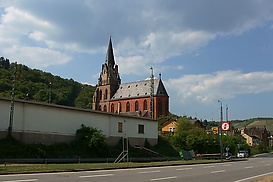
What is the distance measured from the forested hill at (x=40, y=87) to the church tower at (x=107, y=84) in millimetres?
7718

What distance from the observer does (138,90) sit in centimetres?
13400

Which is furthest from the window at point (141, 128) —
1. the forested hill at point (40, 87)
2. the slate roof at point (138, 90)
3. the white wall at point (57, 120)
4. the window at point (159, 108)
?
the slate roof at point (138, 90)

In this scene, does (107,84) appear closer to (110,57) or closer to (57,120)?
(110,57)

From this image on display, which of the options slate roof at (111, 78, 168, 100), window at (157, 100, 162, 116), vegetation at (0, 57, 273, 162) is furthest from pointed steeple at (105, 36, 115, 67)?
window at (157, 100, 162, 116)

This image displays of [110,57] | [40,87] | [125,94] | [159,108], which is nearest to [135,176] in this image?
[40,87]

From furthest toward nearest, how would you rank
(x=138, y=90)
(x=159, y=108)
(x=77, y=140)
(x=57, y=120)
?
1. (x=138, y=90)
2. (x=159, y=108)
3. (x=77, y=140)
4. (x=57, y=120)

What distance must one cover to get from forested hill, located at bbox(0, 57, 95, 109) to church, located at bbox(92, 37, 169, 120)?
10391 millimetres

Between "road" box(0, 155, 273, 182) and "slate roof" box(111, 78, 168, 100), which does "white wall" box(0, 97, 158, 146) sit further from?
A: "slate roof" box(111, 78, 168, 100)

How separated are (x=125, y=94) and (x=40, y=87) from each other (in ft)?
156

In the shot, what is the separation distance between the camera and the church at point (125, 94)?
124m

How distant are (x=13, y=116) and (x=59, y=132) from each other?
594 centimetres

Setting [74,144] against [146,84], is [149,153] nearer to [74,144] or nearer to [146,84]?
[74,144]

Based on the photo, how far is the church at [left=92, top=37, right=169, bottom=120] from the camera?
12448 centimetres

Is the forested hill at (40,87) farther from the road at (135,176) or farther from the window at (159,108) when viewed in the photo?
the road at (135,176)
